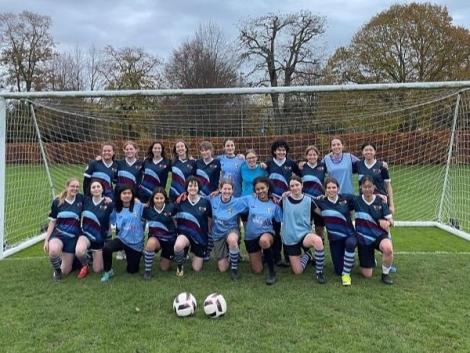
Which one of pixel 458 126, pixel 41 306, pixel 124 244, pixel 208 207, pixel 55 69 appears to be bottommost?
pixel 41 306

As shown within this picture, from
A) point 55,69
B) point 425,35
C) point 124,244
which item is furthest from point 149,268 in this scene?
point 55,69

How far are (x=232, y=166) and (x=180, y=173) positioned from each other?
24.8 inches

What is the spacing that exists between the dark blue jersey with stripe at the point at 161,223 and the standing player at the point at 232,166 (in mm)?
872

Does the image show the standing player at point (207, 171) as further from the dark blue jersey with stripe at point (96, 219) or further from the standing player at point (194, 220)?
the dark blue jersey with stripe at point (96, 219)

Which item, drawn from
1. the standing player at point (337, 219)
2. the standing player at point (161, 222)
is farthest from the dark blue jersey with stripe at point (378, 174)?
the standing player at point (161, 222)

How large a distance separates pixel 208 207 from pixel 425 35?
21373 mm

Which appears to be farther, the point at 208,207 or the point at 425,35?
the point at 425,35

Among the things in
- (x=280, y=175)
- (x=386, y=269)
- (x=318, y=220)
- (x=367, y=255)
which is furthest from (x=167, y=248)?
(x=386, y=269)

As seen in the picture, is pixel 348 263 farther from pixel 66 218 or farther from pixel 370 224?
pixel 66 218

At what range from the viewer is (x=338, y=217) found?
16.0ft

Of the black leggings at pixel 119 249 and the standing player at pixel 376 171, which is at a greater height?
the standing player at pixel 376 171

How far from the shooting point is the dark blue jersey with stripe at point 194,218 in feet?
16.6

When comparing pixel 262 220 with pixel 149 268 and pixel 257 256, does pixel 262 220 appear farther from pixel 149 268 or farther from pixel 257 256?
pixel 149 268

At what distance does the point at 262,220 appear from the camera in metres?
4.91
